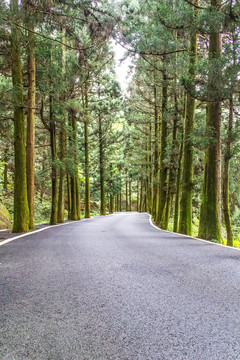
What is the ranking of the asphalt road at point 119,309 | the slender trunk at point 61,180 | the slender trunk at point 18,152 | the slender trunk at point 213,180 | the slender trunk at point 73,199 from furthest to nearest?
the slender trunk at point 73,199
the slender trunk at point 61,180
the slender trunk at point 213,180
the slender trunk at point 18,152
the asphalt road at point 119,309

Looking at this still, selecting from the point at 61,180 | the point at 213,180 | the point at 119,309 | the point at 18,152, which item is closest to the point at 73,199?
the point at 61,180

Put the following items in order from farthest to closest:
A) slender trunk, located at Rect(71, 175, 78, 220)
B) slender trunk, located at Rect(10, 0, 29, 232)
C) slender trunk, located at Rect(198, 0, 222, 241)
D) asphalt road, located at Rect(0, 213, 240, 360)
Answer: slender trunk, located at Rect(71, 175, 78, 220)
slender trunk, located at Rect(198, 0, 222, 241)
slender trunk, located at Rect(10, 0, 29, 232)
asphalt road, located at Rect(0, 213, 240, 360)

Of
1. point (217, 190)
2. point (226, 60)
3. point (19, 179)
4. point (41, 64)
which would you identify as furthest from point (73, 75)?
point (217, 190)

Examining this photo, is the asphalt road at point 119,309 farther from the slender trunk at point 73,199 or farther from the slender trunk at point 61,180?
the slender trunk at point 73,199

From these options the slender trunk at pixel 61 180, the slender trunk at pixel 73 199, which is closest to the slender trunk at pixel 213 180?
the slender trunk at pixel 61 180

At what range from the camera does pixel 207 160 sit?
8531 millimetres

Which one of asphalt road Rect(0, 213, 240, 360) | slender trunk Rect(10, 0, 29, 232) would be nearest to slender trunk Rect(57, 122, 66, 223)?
slender trunk Rect(10, 0, 29, 232)

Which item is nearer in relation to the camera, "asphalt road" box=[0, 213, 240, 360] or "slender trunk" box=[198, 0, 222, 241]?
"asphalt road" box=[0, 213, 240, 360]

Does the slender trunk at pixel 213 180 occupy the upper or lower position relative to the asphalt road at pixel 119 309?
upper

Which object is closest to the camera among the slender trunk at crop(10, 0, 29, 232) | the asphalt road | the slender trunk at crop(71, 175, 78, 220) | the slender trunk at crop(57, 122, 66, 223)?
the asphalt road

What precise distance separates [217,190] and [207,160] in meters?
1.00

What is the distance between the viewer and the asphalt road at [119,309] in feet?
5.47

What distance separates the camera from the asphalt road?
1.67 m

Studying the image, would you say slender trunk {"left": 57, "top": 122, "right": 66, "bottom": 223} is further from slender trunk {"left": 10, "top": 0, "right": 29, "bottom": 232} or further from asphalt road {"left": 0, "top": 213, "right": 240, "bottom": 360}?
asphalt road {"left": 0, "top": 213, "right": 240, "bottom": 360}
